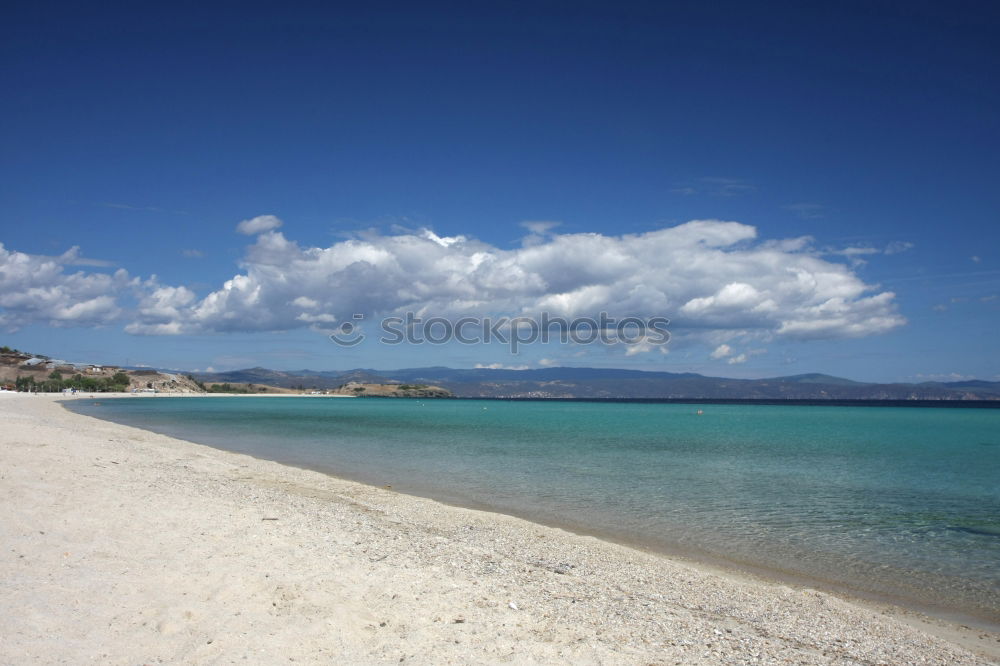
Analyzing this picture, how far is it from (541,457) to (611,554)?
58.0 feet

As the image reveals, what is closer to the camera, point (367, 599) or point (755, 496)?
point (367, 599)

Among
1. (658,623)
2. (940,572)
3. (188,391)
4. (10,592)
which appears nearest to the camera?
(10,592)

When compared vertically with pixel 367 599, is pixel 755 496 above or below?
below

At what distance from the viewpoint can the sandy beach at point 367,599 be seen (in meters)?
5.64

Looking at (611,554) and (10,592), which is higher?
(10,592)

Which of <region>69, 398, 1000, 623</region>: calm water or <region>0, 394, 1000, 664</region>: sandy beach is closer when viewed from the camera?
<region>0, 394, 1000, 664</region>: sandy beach

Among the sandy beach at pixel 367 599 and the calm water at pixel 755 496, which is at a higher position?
the sandy beach at pixel 367 599

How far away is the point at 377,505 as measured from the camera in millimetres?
14352

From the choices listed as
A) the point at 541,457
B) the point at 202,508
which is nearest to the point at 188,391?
the point at 541,457

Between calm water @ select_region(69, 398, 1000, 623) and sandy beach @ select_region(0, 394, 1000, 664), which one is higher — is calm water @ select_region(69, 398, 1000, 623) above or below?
below

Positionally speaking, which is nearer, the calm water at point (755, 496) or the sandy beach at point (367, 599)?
the sandy beach at point (367, 599)

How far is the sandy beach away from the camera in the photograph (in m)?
5.64

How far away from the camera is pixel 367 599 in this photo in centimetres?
687

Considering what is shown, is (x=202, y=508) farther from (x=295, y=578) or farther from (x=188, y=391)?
(x=188, y=391)
